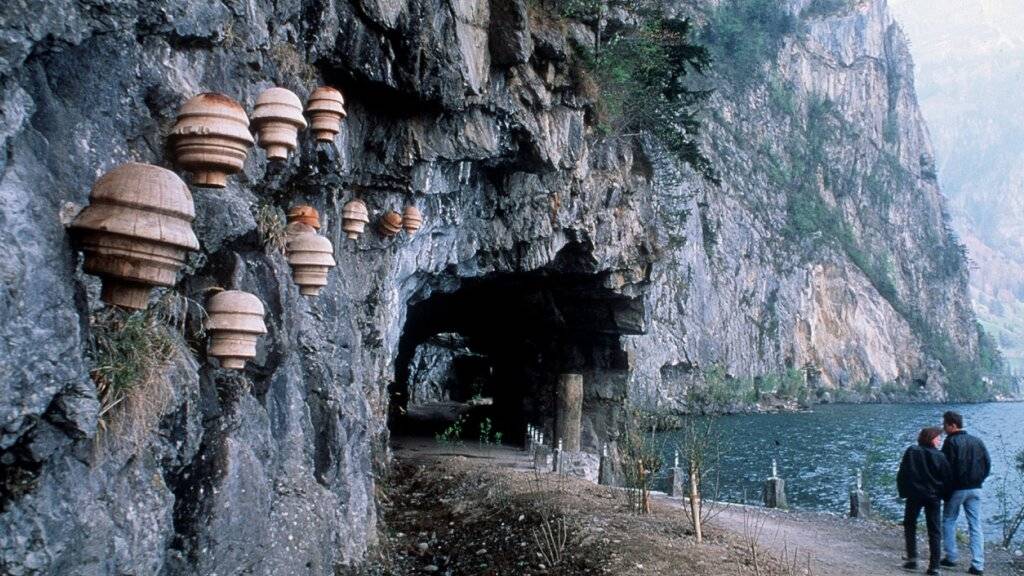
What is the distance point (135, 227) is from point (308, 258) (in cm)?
260

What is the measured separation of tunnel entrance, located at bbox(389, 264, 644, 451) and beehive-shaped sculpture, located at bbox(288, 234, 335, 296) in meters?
12.2

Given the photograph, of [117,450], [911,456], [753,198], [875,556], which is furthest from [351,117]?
[753,198]

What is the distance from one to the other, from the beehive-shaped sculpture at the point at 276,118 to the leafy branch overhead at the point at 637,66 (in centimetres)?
1060

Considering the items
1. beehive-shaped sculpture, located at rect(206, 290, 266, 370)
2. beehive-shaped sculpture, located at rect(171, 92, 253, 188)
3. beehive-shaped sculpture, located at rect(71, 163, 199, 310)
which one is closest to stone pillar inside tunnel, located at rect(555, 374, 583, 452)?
beehive-shaped sculpture, located at rect(206, 290, 266, 370)

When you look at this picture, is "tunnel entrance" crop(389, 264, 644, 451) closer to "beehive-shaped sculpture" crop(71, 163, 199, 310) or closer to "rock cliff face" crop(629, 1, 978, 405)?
"rock cliff face" crop(629, 1, 978, 405)

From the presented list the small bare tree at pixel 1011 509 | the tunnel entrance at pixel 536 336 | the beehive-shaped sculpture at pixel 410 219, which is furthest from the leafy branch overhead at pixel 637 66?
the small bare tree at pixel 1011 509

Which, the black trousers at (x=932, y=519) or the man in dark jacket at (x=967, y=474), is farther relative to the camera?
the black trousers at (x=932, y=519)

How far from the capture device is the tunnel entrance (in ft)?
66.9

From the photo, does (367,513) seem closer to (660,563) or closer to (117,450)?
(660,563)

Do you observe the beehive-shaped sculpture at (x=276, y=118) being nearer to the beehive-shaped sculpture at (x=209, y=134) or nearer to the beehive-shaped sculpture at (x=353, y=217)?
the beehive-shaped sculpture at (x=209, y=134)

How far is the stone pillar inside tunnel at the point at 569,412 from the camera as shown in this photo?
18.9m

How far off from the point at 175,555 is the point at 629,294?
54.9 ft

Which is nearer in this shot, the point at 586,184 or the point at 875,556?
the point at 875,556

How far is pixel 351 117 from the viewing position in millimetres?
8922
